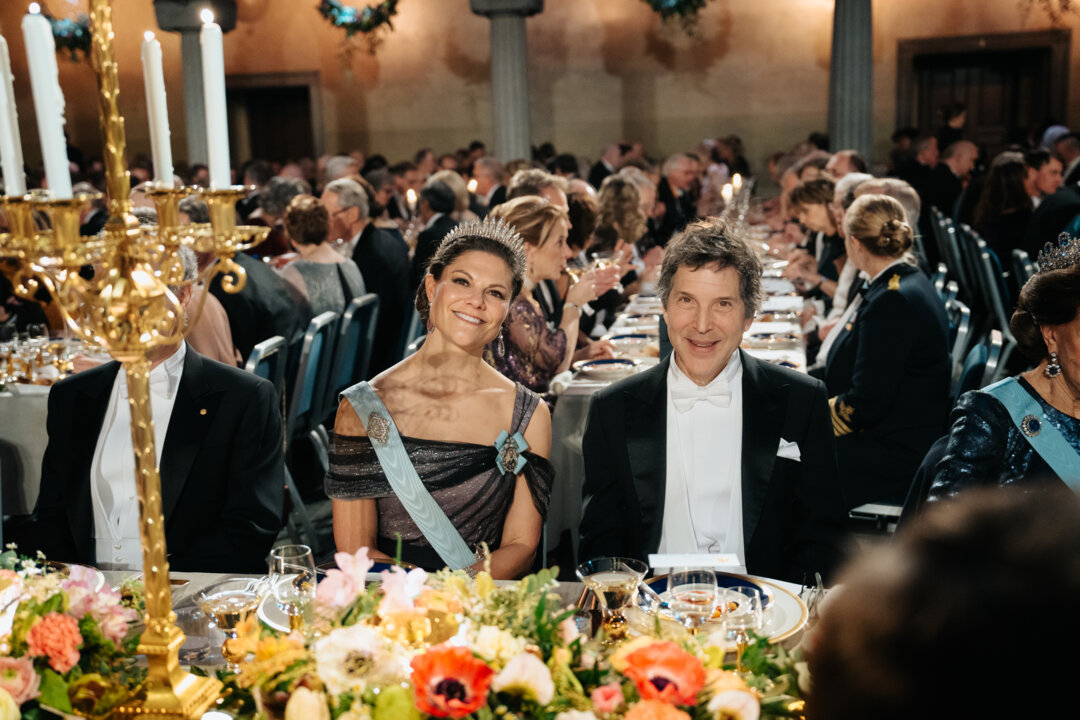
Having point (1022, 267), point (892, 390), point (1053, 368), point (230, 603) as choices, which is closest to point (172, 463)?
point (230, 603)

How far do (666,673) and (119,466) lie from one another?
165 centimetres

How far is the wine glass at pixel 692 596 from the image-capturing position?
154 centimetres

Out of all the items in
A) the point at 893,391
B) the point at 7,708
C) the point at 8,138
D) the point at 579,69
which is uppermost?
the point at 579,69

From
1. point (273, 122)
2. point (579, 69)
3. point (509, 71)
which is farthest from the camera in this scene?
point (273, 122)

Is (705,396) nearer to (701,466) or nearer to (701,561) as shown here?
(701,466)

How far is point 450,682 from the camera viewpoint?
3.69 feet

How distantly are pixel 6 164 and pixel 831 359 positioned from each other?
125 inches

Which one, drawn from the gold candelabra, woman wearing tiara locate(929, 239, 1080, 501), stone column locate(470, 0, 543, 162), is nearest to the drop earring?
woman wearing tiara locate(929, 239, 1080, 501)

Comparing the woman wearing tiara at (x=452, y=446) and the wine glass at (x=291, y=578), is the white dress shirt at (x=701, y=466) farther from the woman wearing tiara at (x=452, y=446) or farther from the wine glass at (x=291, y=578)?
the wine glass at (x=291, y=578)

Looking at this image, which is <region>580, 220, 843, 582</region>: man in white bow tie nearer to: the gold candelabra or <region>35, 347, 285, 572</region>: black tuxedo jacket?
<region>35, 347, 285, 572</region>: black tuxedo jacket

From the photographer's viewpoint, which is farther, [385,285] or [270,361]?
[385,285]

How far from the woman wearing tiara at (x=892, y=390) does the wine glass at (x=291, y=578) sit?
91.2 inches

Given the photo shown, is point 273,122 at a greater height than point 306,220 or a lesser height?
greater

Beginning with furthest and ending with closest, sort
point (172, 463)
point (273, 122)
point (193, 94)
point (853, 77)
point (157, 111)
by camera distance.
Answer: point (273, 122)
point (193, 94)
point (853, 77)
point (172, 463)
point (157, 111)
